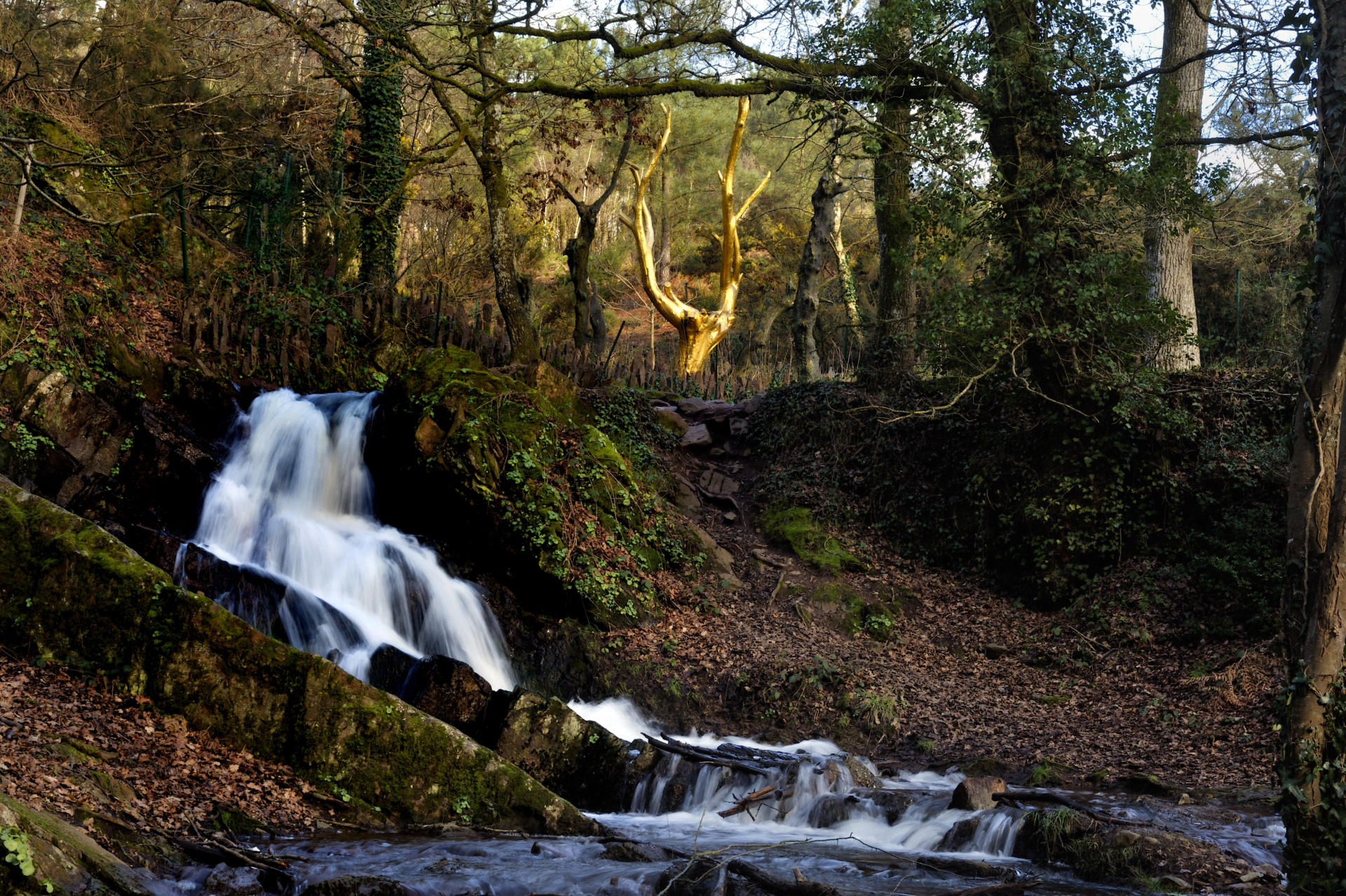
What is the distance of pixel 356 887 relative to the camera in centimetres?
461

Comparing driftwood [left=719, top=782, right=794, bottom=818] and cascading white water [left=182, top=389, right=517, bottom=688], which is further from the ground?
cascading white water [left=182, top=389, right=517, bottom=688]

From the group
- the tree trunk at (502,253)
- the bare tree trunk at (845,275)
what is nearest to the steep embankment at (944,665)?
the tree trunk at (502,253)

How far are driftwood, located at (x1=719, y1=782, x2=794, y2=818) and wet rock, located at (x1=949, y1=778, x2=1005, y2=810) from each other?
1298 millimetres

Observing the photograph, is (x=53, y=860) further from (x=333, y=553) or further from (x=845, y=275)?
(x=845, y=275)

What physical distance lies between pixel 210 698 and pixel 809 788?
179 inches

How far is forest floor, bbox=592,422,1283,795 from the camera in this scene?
8352 mm

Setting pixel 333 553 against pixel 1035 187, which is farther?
pixel 1035 187

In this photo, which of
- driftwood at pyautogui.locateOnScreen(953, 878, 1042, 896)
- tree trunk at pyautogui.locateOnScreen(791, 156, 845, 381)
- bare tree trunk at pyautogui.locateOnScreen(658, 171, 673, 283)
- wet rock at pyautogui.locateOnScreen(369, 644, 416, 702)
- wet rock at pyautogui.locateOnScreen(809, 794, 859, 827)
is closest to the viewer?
driftwood at pyautogui.locateOnScreen(953, 878, 1042, 896)

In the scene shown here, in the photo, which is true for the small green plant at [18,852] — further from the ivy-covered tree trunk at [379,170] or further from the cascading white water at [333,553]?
the ivy-covered tree trunk at [379,170]

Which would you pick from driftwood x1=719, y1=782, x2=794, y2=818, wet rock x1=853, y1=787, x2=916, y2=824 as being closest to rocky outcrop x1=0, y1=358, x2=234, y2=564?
driftwood x1=719, y1=782, x2=794, y2=818

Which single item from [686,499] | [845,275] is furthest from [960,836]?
→ [845,275]

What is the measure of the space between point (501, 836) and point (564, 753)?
4.51ft

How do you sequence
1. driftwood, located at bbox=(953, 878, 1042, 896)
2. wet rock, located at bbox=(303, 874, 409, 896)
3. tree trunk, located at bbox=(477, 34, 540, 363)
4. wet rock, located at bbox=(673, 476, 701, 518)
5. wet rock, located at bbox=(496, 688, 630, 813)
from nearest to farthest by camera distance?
wet rock, located at bbox=(303, 874, 409, 896)
driftwood, located at bbox=(953, 878, 1042, 896)
wet rock, located at bbox=(496, 688, 630, 813)
wet rock, located at bbox=(673, 476, 701, 518)
tree trunk, located at bbox=(477, 34, 540, 363)

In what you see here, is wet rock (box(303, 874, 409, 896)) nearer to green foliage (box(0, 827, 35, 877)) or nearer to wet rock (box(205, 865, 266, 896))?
wet rock (box(205, 865, 266, 896))
